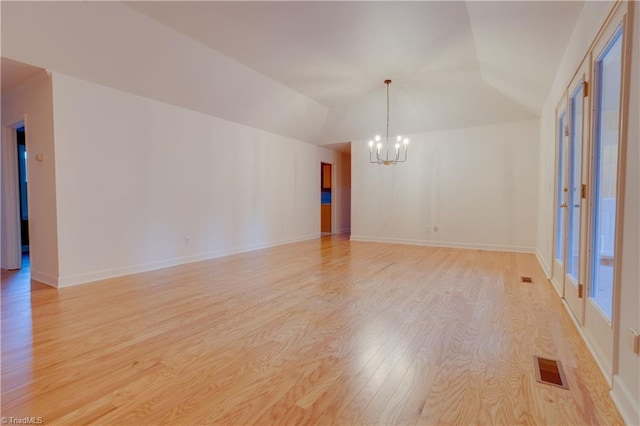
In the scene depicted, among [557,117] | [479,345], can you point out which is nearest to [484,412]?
[479,345]

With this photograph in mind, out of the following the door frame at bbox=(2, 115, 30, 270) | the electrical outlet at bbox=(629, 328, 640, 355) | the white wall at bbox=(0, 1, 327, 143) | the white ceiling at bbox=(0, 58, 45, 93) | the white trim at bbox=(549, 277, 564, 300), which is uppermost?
the white wall at bbox=(0, 1, 327, 143)

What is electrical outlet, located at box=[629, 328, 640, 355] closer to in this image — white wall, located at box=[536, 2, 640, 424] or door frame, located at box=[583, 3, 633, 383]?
white wall, located at box=[536, 2, 640, 424]

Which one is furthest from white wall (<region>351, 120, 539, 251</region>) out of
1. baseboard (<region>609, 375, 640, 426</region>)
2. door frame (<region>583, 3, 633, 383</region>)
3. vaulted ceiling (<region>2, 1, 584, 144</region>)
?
baseboard (<region>609, 375, 640, 426</region>)

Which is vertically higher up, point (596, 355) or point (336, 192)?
point (336, 192)

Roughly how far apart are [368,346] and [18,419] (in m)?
1.82

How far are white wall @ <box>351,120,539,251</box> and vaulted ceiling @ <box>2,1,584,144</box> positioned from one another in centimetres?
47

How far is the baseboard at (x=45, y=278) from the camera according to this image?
3.63 meters

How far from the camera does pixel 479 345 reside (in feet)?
6.95

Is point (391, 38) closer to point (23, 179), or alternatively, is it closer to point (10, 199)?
point (10, 199)

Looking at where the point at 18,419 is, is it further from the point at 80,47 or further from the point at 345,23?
the point at 345,23

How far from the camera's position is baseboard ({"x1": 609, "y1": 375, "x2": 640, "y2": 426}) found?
1307mm

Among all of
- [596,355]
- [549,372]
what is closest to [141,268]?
[549,372]

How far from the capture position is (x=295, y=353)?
2025 millimetres

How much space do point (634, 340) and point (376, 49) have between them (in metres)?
3.95
